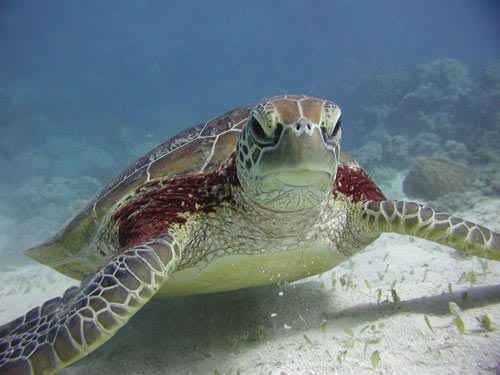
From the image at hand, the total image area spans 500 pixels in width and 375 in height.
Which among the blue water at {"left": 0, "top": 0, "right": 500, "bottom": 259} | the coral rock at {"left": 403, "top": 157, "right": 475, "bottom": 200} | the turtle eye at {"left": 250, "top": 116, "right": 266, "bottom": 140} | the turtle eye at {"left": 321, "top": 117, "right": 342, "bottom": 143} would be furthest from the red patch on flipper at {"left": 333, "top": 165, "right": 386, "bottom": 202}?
the blue water at {"left": 0, "top": 0, "right": 500, "bottom": 259}

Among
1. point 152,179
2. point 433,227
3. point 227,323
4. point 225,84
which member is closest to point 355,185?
point 433,227

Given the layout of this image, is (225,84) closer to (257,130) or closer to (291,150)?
(257,130)

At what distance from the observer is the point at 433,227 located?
2.49 metres

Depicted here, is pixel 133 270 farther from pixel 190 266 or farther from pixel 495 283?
pixel 495 283

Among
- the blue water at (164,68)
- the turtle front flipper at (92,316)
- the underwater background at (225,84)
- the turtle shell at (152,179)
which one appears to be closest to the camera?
the turtle front flipper at (92,316)

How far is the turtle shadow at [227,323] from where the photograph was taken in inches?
88.8

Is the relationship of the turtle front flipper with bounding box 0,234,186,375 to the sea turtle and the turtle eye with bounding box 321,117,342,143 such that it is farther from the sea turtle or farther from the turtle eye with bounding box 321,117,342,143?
the turtle eye with bounding box 321,117,342,143

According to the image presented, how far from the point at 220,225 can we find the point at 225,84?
3229 inches

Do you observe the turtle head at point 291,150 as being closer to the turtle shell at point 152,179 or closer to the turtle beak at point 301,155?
the turtle beak at point 301,155

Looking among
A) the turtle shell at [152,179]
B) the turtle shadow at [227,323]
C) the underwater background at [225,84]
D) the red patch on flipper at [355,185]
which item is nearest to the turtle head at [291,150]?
the turtle shell at [152,179]

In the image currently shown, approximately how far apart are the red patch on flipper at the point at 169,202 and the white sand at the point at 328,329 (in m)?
0.87

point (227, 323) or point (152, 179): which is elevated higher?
point (152, 179)

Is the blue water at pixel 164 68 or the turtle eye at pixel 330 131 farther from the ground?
the blue water at pixel 164 68

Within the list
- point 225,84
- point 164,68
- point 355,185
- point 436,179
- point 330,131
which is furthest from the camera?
point 164,68
